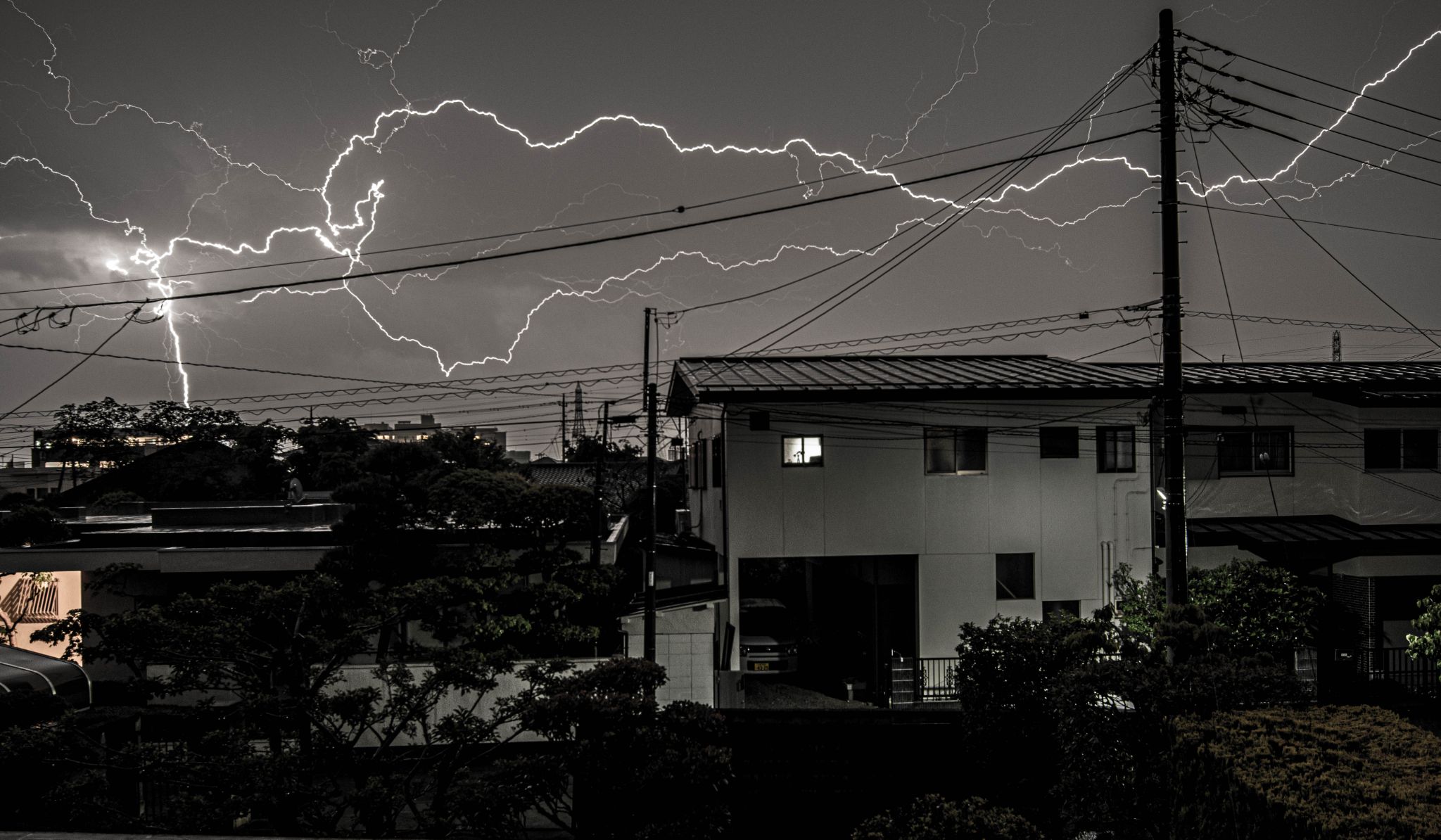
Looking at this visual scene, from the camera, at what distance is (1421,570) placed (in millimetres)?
18625

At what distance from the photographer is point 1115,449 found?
61.3 ft

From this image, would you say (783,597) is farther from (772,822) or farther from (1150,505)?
(772,822)

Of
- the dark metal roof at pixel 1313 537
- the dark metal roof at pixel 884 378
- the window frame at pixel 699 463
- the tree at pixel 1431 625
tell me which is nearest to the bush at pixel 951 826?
the tree at pixel 1431 625

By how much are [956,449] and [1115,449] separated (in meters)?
3.68

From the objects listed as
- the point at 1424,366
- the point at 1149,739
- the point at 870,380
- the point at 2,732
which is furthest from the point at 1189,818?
the point at 1424,366

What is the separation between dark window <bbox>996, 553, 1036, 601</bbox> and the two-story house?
3 cm

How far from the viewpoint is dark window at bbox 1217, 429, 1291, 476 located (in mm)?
18906

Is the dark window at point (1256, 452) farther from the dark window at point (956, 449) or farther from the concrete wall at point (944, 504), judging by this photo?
the dark window at point (956, 449)

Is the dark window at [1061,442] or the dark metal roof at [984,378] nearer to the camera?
the dark metal roof at [984,378]

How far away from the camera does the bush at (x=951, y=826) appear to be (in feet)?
18.4

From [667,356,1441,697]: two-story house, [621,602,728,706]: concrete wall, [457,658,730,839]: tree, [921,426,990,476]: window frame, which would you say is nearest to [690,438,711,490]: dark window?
[667,356,1441,697]: two-story house

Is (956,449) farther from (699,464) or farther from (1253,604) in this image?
(699,464)

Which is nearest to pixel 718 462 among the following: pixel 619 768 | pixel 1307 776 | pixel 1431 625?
pixel 619 768

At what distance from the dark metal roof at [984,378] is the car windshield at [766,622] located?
5161 mm
